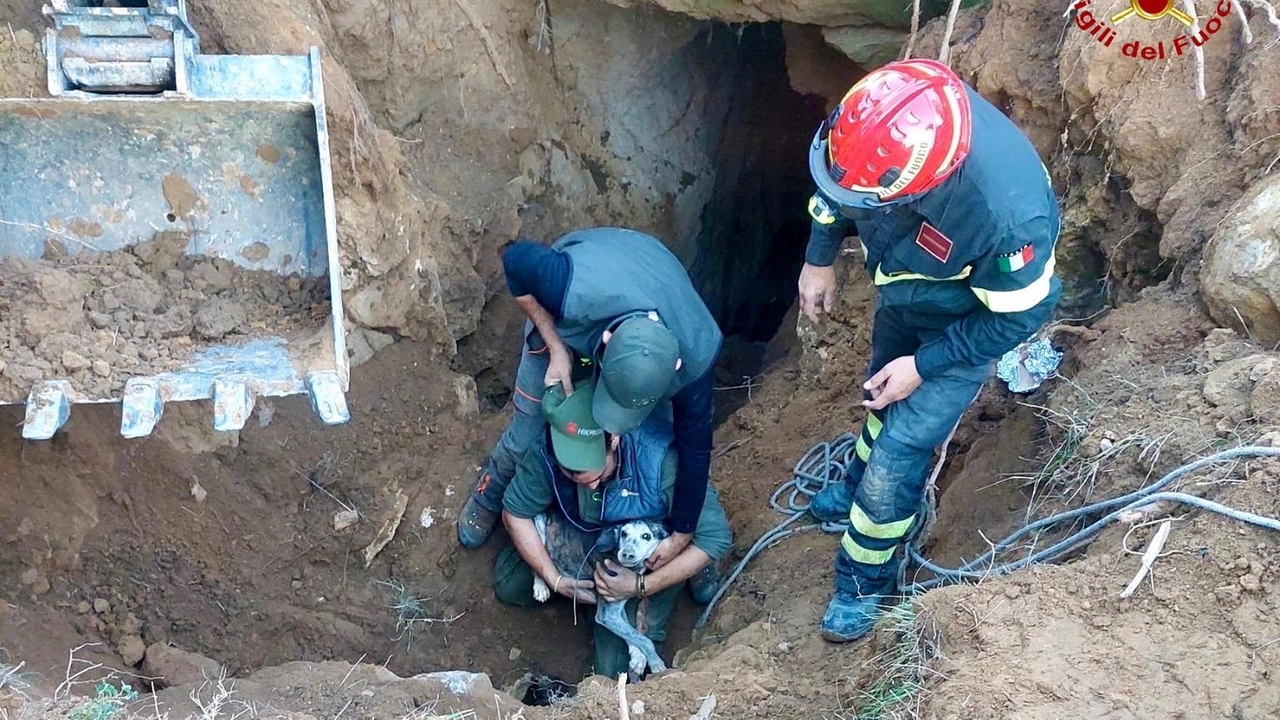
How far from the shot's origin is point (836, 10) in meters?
3.98

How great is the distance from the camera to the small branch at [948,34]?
11.4 ft

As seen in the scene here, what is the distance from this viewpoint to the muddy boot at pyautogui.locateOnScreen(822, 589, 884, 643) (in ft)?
9.27

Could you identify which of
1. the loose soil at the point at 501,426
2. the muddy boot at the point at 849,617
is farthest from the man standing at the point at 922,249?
the loose soil at the point at 501,426

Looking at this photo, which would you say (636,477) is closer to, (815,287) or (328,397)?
(815,287)

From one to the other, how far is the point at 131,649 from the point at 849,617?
224cm

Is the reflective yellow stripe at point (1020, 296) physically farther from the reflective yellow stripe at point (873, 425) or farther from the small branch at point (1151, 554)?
the reflective yellow stripe at point (873, 425)

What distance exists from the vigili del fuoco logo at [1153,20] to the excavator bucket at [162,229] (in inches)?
97.7

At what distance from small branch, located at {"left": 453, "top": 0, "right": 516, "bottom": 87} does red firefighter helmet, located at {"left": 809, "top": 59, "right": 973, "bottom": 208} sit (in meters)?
2.11

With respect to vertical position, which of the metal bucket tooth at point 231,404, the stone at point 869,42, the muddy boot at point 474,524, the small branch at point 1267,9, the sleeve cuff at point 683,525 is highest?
the small branch at point 1267,9

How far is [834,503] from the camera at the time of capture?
344cm

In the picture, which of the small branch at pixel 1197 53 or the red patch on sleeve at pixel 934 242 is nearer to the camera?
the red patch on sleeve at pixel 934 242

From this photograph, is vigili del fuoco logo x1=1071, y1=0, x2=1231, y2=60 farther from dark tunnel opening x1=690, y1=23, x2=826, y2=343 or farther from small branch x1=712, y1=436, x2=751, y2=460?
dark tunnel opening x1=690, y1=23, x2=826, y2=343

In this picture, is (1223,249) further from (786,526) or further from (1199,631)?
(786,526)

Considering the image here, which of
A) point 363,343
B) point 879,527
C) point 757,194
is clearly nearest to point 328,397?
point 363,343
